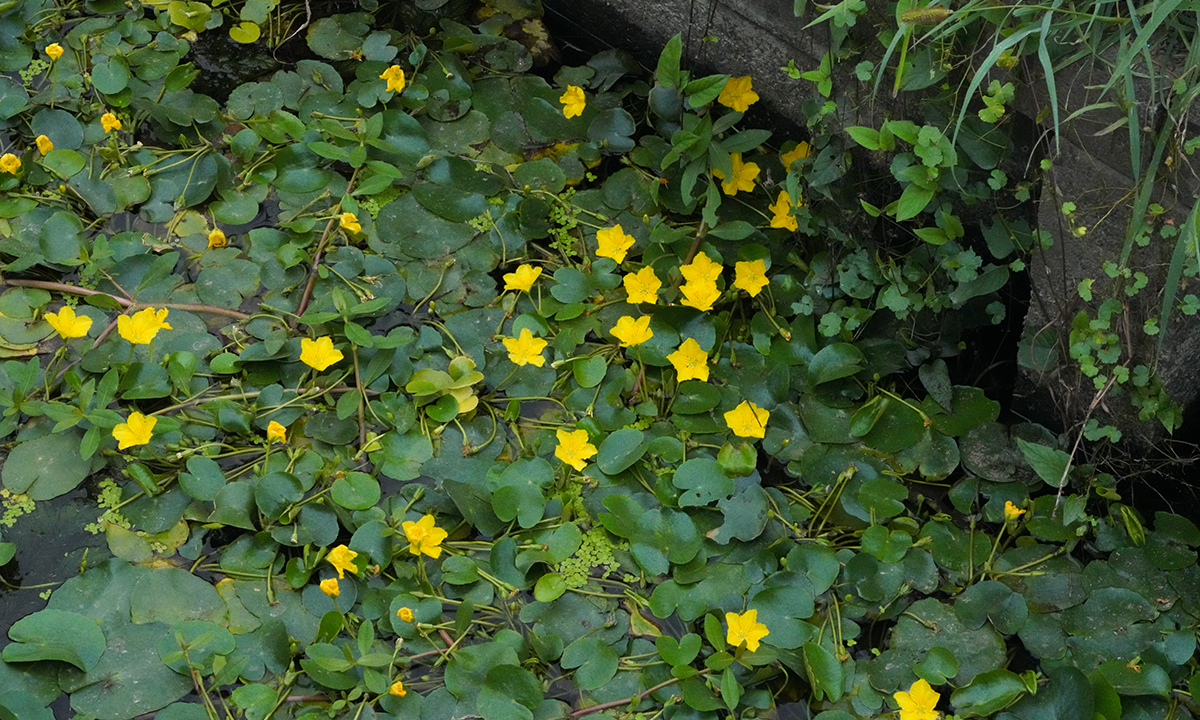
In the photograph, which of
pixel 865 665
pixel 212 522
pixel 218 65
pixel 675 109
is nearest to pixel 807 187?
pixel 675 109

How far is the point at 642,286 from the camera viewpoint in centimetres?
247

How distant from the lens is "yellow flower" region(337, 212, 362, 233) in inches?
99.6

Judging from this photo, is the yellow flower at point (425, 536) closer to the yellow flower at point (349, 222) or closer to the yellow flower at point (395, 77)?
the yellow flower at point (349, 222)

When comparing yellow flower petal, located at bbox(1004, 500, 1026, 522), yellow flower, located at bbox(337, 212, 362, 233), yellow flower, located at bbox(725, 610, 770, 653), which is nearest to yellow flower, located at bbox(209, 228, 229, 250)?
yellow flower, located at bbox(337, 212, 362, 233)

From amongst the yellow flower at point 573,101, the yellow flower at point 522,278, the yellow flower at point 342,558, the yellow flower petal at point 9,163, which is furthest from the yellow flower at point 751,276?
the yellow flower petal at point 9,163

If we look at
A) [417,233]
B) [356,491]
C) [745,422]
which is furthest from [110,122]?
[745,422]

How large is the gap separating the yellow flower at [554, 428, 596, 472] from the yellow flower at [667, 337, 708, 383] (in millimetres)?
303

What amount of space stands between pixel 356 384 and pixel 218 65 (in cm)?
130

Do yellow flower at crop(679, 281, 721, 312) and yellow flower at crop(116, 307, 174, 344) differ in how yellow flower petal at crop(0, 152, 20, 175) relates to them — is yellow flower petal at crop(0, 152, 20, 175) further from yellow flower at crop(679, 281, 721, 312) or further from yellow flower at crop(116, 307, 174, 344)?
yellow flower at crop(679, 281, 721, 312)

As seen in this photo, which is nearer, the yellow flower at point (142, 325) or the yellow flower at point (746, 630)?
the yellow flower at point (746, 630)

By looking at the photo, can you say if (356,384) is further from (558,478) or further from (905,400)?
(905,400)

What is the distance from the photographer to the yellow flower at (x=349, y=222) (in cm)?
253

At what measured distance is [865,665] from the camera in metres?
1.99

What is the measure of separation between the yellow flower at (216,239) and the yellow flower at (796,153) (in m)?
1.47
